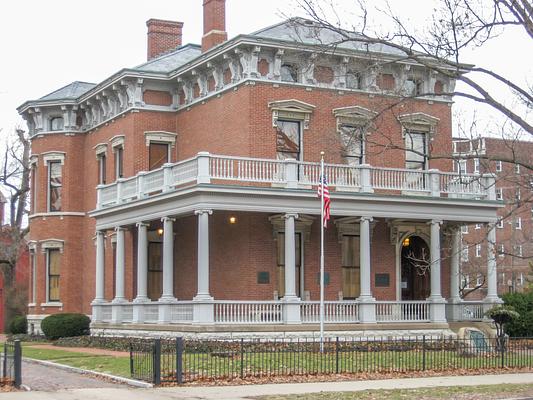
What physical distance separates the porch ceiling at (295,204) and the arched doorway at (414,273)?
2.90 m

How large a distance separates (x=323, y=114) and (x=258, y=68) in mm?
2936

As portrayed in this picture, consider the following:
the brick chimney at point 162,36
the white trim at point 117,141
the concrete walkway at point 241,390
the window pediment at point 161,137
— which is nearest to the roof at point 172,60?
the brick chimney at point 162,36

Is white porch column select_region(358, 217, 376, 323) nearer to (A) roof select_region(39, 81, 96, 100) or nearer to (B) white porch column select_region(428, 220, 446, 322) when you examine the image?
(B) white porch column select_region(428, 220, 446, 322)

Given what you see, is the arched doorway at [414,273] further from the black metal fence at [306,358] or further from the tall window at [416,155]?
the black metal fence at [306,358]

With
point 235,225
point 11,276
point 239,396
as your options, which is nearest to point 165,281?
point 235,225

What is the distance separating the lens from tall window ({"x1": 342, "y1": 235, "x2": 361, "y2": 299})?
34656 millimetres

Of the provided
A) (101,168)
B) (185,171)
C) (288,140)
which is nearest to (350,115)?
(288,140)

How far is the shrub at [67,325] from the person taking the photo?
38.3m

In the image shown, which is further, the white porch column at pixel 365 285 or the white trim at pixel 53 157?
the white trim at pixel 53 157

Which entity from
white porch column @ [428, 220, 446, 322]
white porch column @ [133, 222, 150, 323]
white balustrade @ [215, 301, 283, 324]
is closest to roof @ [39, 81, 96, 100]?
white porch column @ [133, 222, 150, 323]

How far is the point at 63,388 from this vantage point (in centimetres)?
2073

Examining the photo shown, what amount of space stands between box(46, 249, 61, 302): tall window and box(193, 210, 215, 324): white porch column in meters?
15.2

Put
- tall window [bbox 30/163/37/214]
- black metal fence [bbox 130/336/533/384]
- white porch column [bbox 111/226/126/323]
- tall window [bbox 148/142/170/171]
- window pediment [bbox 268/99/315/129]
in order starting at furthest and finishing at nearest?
1. tall window [bbox 30/163/37/214]
2. tall window [bbox 148/142/170/171]
3. white porch column [bbox 111/226/126/323]
4. window pediment [bbox 268/99/315/129]
5. black metal fence [bbox 130/336/533/384]

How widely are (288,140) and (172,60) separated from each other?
27.9 feet
